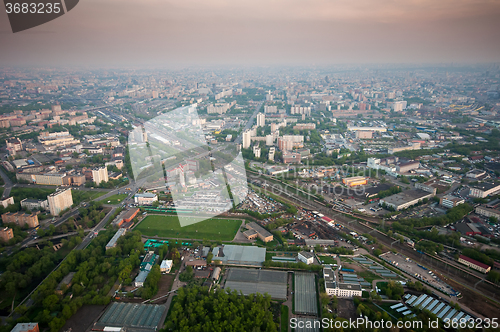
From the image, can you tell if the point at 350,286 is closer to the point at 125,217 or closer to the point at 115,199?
the point at 125,217

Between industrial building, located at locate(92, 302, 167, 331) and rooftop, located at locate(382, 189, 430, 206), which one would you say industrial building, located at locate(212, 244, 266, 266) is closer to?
industrial building, located at locate(92, 302, 167, 331)

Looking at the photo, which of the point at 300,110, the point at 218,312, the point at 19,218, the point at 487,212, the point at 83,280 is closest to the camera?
the point at 218,312

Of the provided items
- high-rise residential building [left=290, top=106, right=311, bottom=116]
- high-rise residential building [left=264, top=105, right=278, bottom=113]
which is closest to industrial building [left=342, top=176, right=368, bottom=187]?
high-rise residential building [left=290, top=106, right=311, bottom=116]

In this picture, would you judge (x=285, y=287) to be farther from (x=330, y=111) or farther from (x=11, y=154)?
(x=330, y=111)

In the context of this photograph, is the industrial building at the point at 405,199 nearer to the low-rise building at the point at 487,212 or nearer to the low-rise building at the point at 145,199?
the low-rise building at the point at 487,212

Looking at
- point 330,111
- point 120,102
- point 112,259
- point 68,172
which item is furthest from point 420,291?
point 120,102

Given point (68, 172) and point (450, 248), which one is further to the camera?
point (68, 172)

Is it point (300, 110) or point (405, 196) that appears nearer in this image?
point (405, 196)

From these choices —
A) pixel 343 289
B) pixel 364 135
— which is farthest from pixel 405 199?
pixel 364 135
